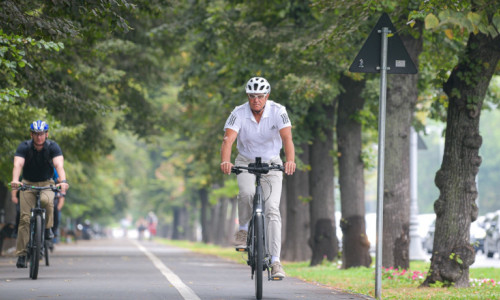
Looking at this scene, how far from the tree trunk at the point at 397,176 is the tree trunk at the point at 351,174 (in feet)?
13.9

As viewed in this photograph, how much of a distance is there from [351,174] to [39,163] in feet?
29.8

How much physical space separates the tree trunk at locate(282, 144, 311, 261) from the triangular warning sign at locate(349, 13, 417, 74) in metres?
15.3

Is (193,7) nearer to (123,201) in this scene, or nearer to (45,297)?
(45,297)

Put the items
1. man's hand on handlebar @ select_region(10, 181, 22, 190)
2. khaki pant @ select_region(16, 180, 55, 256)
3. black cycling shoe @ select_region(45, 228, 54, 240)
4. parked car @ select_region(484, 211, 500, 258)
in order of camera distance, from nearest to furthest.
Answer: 1. man's hand on handlebar @ select_region(10, 181, 22, 190)
2. khaki pant @ select_region(16, 180, 55, 256)
3. black cycling shoe @ select_region(45, 228, 54, 240)
4. parked car @ select_region(484, 211, 500, 258)

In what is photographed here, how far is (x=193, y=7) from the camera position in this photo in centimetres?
2673

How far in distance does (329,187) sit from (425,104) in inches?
212

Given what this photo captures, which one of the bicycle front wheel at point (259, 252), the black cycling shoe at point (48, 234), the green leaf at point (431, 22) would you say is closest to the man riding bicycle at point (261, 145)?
the bicycle front wheel at point (259, 252)

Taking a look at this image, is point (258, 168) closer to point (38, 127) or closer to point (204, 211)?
point (38, 127)

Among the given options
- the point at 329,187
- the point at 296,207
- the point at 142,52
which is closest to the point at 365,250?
the point at 329,187

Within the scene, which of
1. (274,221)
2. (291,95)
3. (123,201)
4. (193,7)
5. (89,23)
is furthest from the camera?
(123,201)

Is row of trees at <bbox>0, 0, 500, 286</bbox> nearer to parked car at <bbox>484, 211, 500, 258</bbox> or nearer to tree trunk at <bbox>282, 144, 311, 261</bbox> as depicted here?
tree trunk at <bbox>282, 144, 311, 261</bbox>

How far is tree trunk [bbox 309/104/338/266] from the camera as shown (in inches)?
952

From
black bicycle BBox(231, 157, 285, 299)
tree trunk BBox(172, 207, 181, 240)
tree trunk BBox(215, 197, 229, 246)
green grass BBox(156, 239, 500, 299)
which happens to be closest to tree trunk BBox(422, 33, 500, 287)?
green grass BBox(156, 239, 500, 299)

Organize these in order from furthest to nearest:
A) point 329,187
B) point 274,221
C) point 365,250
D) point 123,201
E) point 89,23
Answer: point 123,201 → point 329,187 → point 365,250 → point 89,23 → point 274,221
